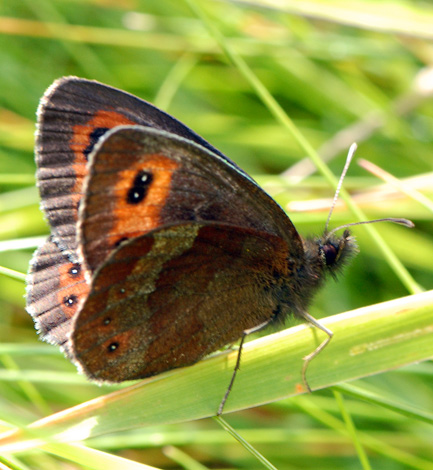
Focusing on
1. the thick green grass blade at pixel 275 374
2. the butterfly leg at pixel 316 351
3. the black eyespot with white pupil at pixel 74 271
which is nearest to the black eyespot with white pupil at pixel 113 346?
the thick green grass blade at pixel 275 374

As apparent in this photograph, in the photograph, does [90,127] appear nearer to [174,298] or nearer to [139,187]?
[139,187]

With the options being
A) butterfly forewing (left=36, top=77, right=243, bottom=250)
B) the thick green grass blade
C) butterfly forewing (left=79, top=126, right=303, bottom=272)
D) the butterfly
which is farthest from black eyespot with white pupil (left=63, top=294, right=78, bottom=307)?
the thick green grass blade

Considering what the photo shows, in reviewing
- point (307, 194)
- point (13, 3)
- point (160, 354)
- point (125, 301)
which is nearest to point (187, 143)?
point (125, 301)

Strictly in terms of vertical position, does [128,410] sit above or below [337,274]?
below

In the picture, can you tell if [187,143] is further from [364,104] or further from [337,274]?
[364,104]

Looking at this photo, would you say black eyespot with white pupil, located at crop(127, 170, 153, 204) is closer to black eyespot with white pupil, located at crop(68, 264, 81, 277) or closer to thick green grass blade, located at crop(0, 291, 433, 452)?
black eyespot with white pupil, located at crop(68, 264, 81, 277)

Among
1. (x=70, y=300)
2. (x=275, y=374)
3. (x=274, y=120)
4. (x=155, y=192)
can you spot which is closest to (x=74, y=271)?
(x=70, y=300)
